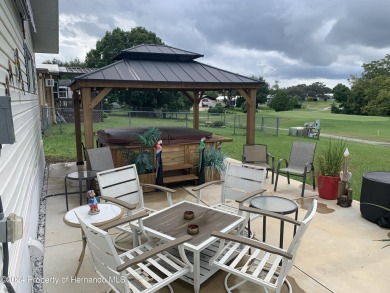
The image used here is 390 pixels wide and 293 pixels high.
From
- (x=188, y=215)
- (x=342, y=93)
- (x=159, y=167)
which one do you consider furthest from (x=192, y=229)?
(x=342, y=93)

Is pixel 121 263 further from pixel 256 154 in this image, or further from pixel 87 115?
pixel 256 154

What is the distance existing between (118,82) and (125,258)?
11.7 feet

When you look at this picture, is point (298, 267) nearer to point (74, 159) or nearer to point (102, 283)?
→ point (102, 283)

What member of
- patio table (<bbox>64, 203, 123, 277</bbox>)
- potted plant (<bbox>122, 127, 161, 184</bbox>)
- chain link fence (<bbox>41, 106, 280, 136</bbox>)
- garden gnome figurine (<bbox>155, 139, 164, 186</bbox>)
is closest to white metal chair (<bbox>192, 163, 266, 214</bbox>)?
patio table (<bbox>64, 203, 123, 277</bbox>)

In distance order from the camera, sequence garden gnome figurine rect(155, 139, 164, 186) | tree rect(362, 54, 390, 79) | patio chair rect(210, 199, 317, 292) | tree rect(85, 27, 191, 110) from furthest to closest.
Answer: tree rect(362, 54, 390, 79), tree rect(85, 27, 191, 110), garden gnome figurine rect(155, 139, 164, 186), patio chair rect(210, 199, 317, 292)

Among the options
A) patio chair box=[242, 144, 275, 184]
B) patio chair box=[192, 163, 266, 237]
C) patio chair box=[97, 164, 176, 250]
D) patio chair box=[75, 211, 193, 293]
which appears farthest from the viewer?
patio chair box=[242, 144, 275, 184]

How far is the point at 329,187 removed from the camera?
5.04m

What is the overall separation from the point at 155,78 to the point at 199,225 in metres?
3.60

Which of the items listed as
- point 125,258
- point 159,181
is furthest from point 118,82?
point 125,258

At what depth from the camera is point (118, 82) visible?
5.25m

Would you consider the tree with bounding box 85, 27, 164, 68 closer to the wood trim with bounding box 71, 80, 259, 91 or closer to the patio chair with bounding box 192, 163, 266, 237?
the wood trim with bounding box 71, 80, 259, 91

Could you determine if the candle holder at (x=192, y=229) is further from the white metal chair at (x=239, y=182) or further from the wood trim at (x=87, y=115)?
the wood trim at (x=87, y=115)

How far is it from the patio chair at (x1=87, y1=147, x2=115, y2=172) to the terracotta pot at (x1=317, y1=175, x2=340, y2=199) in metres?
3.87

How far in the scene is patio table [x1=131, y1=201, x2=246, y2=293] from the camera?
2523 mm
